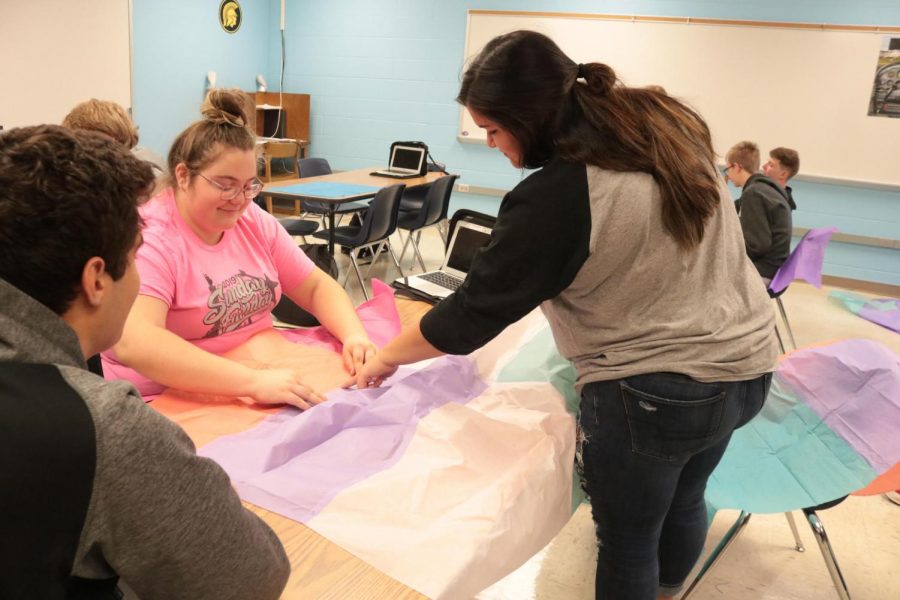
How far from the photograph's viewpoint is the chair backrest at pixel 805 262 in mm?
3594

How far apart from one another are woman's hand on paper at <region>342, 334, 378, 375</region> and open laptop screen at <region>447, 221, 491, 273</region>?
0.59 meters

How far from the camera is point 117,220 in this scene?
0.61 meters

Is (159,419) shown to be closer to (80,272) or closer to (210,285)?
(80,272)

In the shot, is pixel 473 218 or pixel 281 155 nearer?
pixel 473 218

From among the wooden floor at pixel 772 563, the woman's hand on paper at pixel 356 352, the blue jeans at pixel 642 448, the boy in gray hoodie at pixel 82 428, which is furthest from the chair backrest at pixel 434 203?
the boy in gray hoodie at pixel 82 428

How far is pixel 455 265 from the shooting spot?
215 cm

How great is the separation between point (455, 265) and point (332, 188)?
2520 millimetres

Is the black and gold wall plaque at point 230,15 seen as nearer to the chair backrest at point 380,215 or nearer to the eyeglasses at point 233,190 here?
the chair backrest at point 380,215

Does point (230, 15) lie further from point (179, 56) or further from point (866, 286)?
point (866, 286)

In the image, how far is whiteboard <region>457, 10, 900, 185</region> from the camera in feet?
17.7

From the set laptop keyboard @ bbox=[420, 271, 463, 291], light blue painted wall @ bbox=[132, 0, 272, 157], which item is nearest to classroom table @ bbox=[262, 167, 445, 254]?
light blue painted wall @ bbox=[132, 0, 272, 157]

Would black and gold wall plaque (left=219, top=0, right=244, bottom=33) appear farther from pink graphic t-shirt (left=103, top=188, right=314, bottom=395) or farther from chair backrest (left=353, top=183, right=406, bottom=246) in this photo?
pink graphic t-shirt (left=103, top=188, right=314, bottom=395)

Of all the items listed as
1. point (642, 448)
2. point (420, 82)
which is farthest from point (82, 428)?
point (420, 82)

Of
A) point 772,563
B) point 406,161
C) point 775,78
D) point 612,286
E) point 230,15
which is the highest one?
point 230,15
